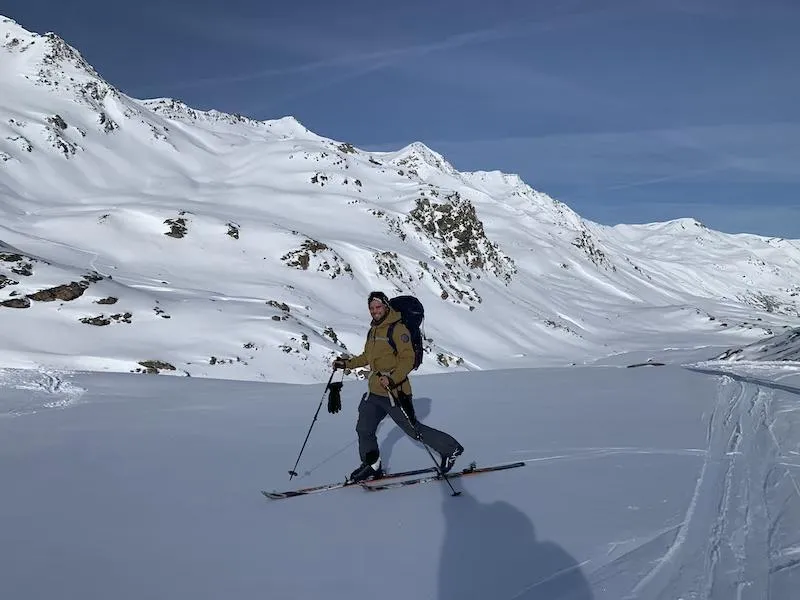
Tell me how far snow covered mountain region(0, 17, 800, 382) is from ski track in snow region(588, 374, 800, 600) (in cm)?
1991

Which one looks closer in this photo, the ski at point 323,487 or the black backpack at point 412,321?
the ski at point 323,487

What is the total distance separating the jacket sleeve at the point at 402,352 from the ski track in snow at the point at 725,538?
2.44 metres

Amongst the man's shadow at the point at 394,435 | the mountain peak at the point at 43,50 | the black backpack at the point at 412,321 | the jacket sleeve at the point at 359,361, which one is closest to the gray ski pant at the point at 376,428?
the jacket sleeve at the point at 359,361

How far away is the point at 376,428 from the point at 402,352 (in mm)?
948

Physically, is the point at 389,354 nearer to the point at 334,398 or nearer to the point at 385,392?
the point at 385,392

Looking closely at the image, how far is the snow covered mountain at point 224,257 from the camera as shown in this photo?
27922 millimetres

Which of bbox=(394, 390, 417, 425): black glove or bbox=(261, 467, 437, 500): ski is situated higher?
bbox=(394, 390, 417, 425): black glove

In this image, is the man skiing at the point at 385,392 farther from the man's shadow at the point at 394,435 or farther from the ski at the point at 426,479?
the man's shadow at the point at 394,435

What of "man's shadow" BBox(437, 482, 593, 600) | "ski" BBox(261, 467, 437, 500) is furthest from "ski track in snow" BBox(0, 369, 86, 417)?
"man's shadow" BBox(437, 482, 593, 600)

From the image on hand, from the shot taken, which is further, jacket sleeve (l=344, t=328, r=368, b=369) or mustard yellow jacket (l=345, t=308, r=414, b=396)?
jacket sleeve (l=344, t=328, r=368, b=369)

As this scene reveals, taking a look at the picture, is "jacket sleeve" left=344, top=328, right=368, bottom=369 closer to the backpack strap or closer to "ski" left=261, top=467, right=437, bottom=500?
the backpack strap

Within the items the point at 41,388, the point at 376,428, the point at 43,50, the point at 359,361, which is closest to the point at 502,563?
the point at 376,428

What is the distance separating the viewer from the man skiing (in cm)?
722

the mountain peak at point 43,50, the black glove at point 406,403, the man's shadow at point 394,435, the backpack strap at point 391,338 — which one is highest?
the mountain peak at point 43,50
